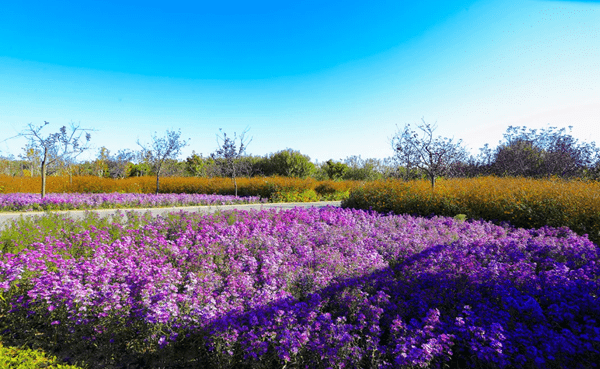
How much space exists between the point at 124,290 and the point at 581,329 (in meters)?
4.44

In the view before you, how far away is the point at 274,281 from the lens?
3.59m

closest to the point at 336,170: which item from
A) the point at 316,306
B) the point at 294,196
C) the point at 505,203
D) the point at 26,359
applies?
the point at 294,196

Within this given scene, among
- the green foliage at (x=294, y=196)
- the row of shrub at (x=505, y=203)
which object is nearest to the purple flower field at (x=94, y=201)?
the green foliage at (x=294, y=196)

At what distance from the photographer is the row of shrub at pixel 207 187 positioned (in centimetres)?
1748

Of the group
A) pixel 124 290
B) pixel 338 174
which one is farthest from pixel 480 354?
pixel 338 174

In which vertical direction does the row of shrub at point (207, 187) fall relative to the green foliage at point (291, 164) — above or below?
below

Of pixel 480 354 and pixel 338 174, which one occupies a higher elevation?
pixel 338 174

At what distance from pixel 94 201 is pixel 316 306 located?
521 inches

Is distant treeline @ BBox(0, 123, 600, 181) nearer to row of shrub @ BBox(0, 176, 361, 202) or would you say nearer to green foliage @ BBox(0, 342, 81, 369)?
row of shrub @ BBox(0, 176, 361, 202)

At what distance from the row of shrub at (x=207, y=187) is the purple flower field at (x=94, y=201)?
2.33m

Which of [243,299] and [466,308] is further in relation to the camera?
[243,299]

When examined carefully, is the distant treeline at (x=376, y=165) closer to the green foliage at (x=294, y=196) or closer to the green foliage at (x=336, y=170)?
the green foliage at (x=336, y=170)

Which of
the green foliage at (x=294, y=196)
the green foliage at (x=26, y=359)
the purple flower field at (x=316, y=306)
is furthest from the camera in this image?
the green foliage at (x=294, y=196)

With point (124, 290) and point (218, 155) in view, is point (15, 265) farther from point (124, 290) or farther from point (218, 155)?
point (218, 155)
